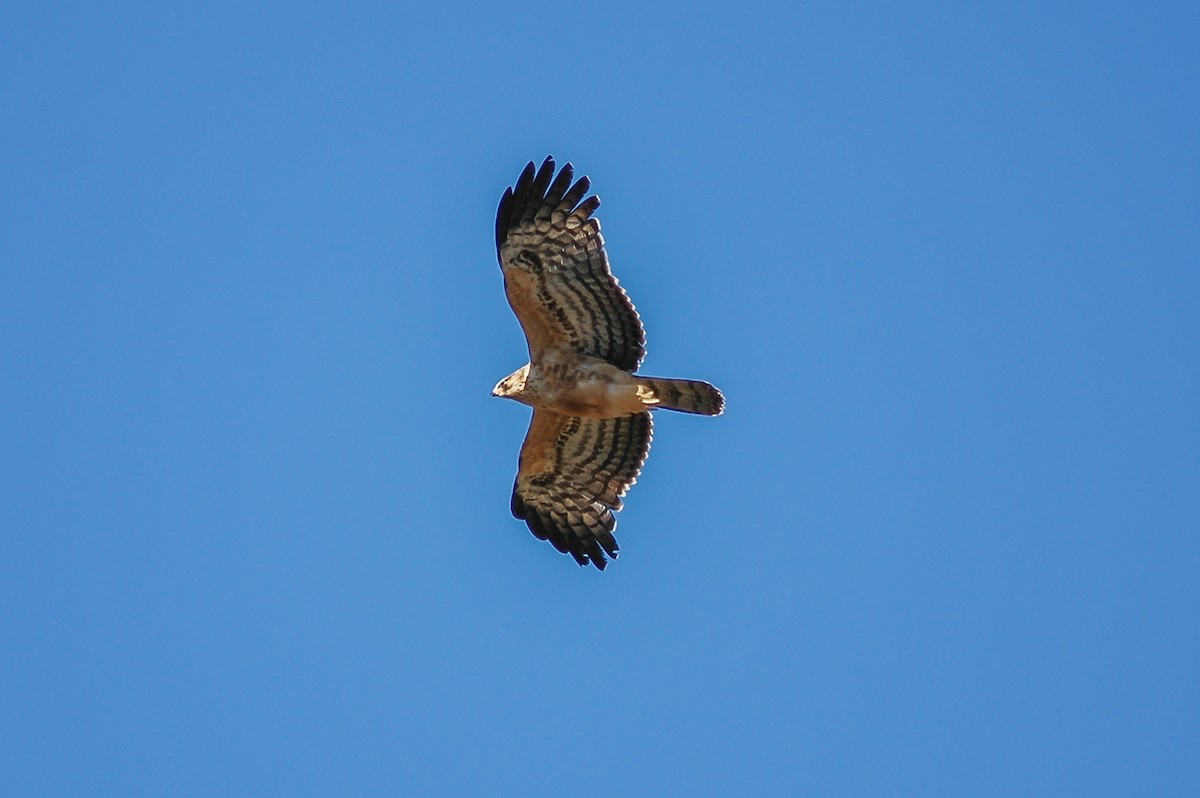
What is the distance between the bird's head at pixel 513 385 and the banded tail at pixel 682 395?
97 cm

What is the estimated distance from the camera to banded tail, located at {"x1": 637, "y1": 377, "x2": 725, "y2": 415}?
14.2 m

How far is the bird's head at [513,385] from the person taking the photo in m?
14.6

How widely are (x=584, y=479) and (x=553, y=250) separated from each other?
2.17 meters

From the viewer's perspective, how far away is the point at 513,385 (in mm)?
14586

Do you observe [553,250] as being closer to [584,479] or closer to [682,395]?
[682,395]

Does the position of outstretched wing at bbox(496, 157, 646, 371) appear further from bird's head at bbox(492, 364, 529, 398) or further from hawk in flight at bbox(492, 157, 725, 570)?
bird's head at bbox(492, 364, 529, 398)

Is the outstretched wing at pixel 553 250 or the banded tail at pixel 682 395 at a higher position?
the outstretched wing at pixel 553 250

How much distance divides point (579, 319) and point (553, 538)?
2074mm

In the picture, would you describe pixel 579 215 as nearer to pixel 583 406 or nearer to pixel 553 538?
pixel 583 406

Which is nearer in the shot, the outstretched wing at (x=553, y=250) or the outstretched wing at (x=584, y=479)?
the outstretched wing at (x=553, y=250)

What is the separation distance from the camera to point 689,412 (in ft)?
46.7

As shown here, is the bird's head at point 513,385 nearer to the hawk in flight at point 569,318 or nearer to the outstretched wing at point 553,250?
the hawk in flight at point 569,318

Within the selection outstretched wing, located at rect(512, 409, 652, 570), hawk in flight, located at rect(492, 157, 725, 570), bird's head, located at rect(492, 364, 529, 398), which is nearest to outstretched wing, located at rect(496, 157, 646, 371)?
hawk in flight, located at rect(492, 157, 725, 570)

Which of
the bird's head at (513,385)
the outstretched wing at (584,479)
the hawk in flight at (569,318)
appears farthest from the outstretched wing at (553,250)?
the outstretched wing at (584,479)
